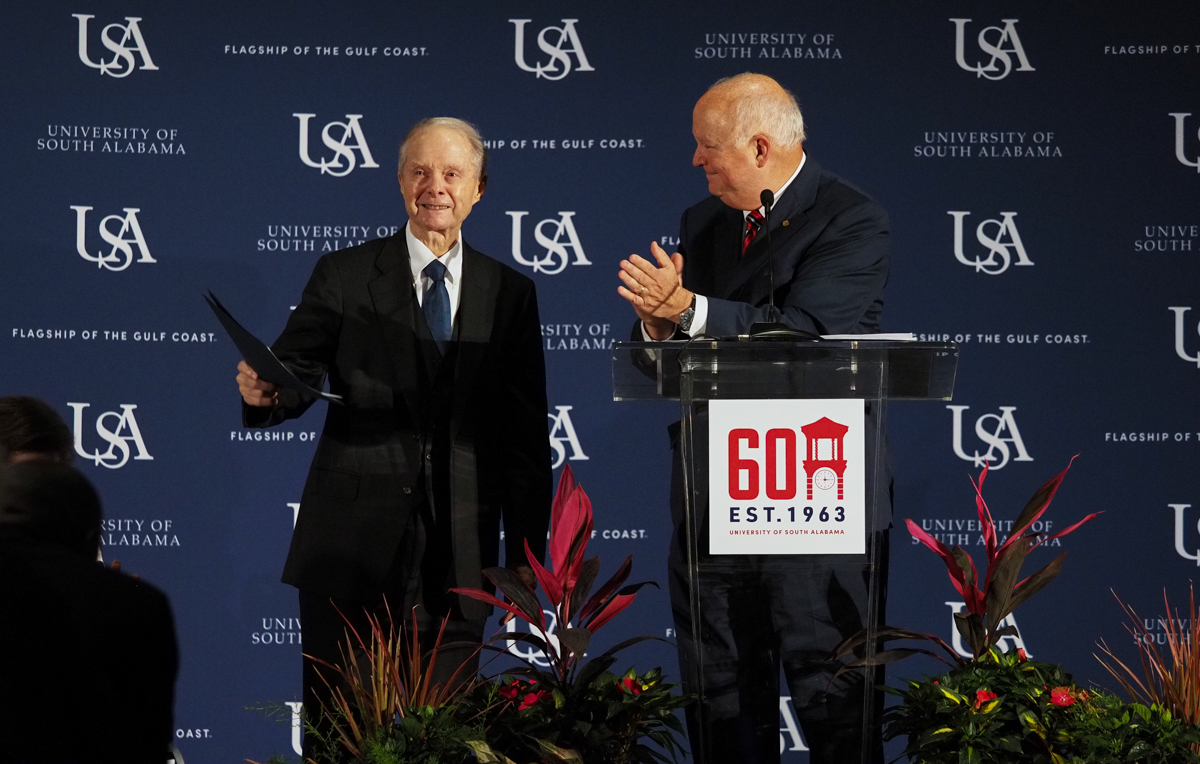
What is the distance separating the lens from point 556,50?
424cm

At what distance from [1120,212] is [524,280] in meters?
2.26

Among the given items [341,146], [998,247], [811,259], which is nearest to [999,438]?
[998,247]

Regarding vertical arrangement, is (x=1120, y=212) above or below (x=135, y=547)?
above

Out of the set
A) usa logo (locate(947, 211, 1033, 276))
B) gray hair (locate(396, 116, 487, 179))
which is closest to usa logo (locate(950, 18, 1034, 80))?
usa logo (locate(947, 211, 1033, 276))

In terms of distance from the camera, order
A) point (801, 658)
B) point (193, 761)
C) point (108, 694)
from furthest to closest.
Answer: point (193, 761), point (801, 658), point (108, 694)

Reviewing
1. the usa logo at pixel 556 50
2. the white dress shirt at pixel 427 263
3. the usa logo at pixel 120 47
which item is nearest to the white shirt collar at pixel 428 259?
the white dress shirt at pixel 427 263

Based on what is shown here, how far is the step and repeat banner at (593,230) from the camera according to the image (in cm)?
414

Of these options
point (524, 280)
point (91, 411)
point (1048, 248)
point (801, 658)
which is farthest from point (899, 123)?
point (91, 411)

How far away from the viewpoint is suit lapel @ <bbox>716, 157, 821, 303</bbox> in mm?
2850

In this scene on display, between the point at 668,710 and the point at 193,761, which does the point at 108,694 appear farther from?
the point at 193,761

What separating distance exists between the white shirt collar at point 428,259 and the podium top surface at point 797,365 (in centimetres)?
83

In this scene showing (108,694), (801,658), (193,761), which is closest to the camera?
(108,694)

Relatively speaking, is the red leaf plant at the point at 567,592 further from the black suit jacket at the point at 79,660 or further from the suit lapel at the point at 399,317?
the black suit jacket at the point at 79,660

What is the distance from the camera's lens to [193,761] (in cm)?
412
